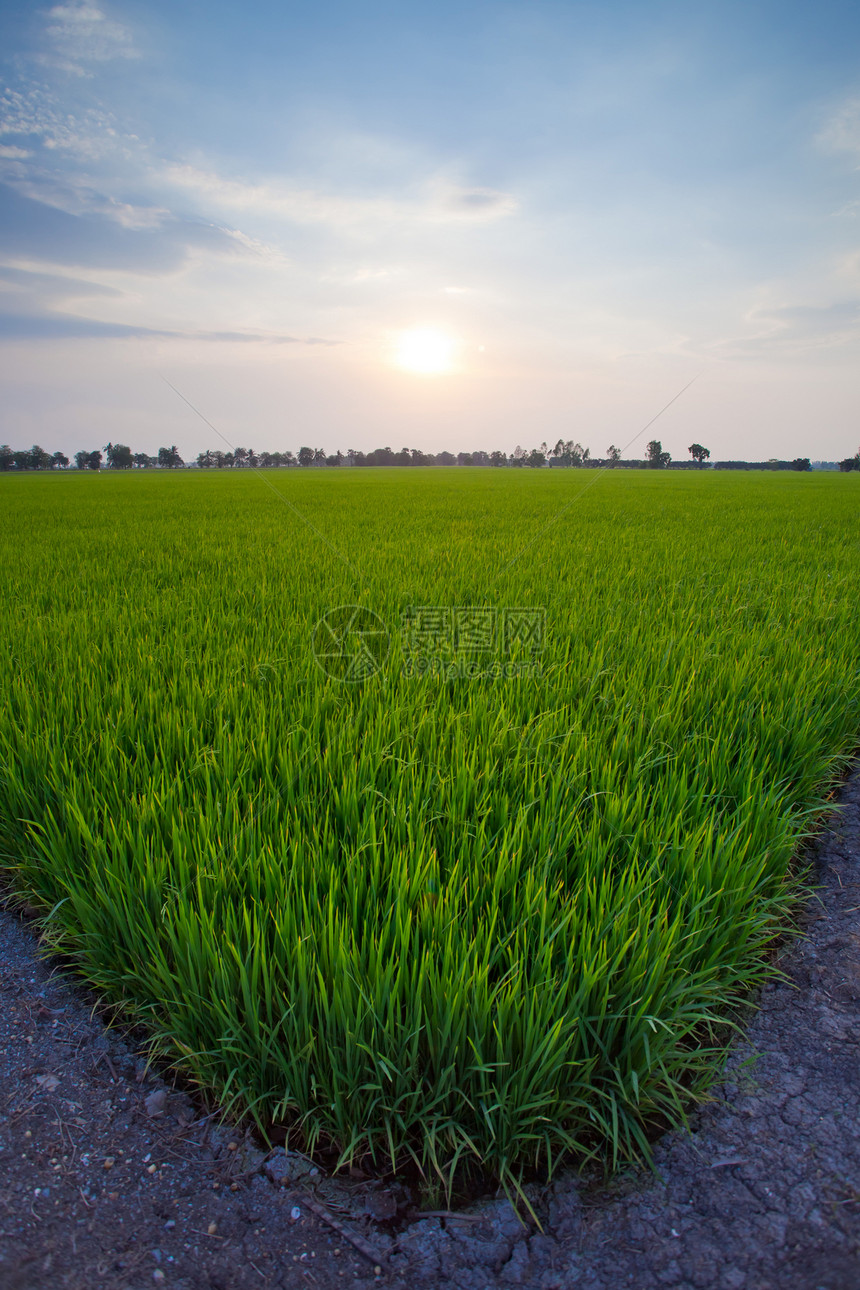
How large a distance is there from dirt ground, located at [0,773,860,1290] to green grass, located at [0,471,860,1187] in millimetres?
81

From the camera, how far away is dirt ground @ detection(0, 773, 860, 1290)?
100 cm

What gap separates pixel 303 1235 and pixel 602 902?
83 cm

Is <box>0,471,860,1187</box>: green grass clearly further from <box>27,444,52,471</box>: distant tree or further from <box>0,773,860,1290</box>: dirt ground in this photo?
<box>27,444,52,471</box>: distant tree

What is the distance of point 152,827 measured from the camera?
1.83m

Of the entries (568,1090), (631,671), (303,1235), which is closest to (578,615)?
(631,671)

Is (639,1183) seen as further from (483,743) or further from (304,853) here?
(483,743)

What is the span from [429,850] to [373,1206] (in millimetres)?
721

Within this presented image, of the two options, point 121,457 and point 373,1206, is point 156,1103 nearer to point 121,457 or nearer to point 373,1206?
point 373,1206

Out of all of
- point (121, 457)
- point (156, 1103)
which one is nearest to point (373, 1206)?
point (156, 1103)

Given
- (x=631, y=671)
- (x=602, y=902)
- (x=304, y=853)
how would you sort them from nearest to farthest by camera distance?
1. (x=602, y=902)
2. (x=304, y=853)
3. (x=631, y=671)

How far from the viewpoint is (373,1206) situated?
3.61ft

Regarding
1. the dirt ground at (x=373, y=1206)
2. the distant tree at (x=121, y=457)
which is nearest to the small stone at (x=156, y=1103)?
the dirt ground at (x=373, y=1206)

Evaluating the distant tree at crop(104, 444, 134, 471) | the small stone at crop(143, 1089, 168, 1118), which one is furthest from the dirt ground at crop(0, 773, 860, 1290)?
the distant tree at crop(104, 444, 134, 471)

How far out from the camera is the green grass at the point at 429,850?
3.95 ft
